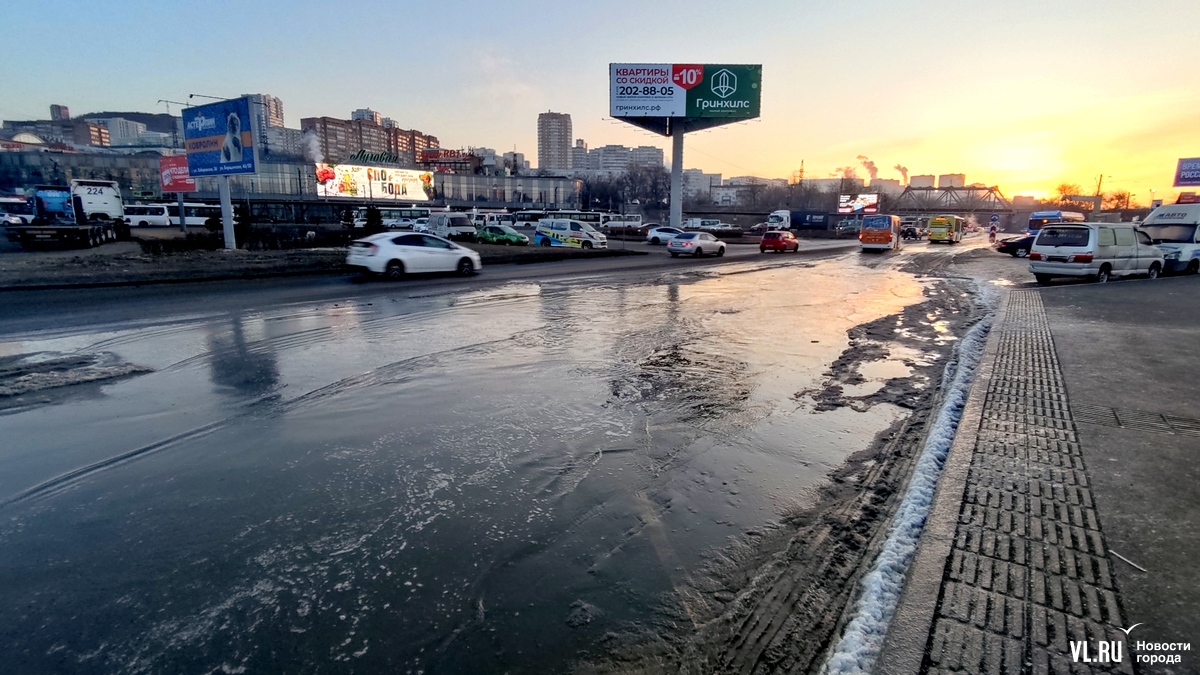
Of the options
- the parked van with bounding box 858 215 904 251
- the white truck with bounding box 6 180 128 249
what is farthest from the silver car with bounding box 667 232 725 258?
the white truck with bounding box 6 180 128 249

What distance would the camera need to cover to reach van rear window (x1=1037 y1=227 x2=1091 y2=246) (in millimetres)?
16562

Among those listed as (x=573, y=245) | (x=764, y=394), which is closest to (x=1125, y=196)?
(x=573, y=245)

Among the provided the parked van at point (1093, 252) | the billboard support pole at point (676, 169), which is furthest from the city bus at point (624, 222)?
the parked van at point (1093, 252)

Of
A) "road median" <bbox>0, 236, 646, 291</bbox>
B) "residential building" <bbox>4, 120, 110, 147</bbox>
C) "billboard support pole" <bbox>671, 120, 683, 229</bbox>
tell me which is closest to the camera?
"road median" <bbox>0, 236, 646, 291</bbox>

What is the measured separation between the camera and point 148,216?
50312 millimetres

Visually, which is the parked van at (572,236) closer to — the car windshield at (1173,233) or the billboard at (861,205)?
the car windshield at (1173,233)

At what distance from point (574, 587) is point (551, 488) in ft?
3.86

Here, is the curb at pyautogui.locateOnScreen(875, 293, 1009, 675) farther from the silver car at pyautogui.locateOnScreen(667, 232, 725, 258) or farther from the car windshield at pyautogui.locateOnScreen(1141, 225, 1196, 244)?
the silver car at pyautogui.locateOnScreen(667, 232, 725, 258)

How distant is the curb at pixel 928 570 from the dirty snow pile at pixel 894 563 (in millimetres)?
44

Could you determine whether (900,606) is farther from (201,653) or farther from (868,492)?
(201,653)

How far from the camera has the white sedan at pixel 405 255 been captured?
1770 cm

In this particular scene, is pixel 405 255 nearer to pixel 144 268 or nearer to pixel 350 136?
pixel 144 268

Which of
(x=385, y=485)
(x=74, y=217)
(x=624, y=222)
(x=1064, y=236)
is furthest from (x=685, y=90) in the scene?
(x=385, y=485)

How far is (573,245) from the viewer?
36406mm
